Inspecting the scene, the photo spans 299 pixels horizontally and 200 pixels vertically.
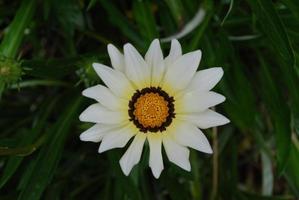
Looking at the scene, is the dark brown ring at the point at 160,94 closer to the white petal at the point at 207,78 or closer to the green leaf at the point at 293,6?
the white petal at the point at 207,78

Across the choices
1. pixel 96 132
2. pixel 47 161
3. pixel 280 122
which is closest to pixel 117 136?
pixel 96 132

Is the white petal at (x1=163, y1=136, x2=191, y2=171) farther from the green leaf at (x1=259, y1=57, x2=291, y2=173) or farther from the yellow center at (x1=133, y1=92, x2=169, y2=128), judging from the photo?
the green leaf at (x1=259, y1=57, x2=291, y2=173)

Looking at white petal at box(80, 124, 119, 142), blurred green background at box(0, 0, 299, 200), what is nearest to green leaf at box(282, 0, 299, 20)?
blurred green background at box(0, 0, 299, 200)

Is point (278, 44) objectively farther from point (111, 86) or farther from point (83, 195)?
point (83, 195)

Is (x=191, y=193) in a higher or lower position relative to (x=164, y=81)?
lower

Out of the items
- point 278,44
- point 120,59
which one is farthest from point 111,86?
point 278,44

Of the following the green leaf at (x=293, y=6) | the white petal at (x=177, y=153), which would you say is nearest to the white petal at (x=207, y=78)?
the white petal at (x=177, y=153)

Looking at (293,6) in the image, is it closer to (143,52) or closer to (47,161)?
(143,52)
